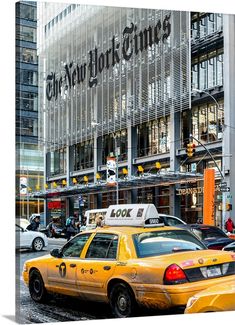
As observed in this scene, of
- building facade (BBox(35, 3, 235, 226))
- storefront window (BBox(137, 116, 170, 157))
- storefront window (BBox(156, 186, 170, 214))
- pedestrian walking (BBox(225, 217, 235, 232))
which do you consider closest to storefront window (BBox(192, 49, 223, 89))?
building facade (BBox(35, 3, 235, 226))

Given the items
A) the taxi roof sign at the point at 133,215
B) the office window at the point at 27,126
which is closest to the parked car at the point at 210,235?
the taxi roof sign at the point at 133,215

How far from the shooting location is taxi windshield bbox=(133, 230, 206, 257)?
8492 millimetres

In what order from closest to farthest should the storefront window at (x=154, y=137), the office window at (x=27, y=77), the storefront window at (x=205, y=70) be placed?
Answer: the office window at (x=27, y=77) < the storefront window at (x=154, y=137) < the storefront window at (x=205, y=70)

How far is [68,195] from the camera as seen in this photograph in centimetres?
983

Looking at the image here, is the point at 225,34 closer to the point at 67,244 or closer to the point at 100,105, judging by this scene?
the point at 100,105

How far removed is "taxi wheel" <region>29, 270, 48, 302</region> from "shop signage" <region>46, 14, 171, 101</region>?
296 centimetres

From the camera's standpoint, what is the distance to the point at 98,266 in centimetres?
871

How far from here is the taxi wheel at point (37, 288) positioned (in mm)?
9258

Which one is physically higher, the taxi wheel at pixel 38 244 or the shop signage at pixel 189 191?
the shop signage at pixel 189 191

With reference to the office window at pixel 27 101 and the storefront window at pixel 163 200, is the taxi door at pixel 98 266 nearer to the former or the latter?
the storefront window at pixel 163 200

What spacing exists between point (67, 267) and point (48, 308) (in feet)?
2.11

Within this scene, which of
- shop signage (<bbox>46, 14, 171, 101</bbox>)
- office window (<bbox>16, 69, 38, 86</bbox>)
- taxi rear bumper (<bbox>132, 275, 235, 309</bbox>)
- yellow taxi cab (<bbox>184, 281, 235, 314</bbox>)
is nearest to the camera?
yellow taxi cab (<bbox>184, 281, 235, 314</bbox>)

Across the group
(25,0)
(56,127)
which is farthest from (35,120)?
(25,0)

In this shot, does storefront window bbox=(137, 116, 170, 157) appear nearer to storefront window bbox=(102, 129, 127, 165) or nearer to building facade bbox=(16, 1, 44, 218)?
storefront window bbox=(102, 129, 127, 165)
